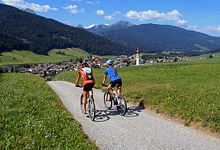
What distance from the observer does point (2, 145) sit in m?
5.24

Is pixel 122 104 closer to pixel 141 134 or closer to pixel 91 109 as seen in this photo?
pixel 91 109

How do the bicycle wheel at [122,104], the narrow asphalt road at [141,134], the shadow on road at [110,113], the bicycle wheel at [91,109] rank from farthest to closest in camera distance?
A: the bicycle wheel at [122,104] → the shadow on road at [110,113] → the bicycle wheel at [91,109] → the narrow asphalt road at [141,134]

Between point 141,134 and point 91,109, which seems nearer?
point 141,134

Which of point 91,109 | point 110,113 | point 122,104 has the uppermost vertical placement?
point 122,104

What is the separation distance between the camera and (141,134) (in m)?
7.65

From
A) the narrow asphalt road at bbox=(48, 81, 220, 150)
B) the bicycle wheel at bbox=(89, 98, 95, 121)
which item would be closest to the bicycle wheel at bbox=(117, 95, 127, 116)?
the narrow asphalt road at bbox=(48, 81, 220, 150)

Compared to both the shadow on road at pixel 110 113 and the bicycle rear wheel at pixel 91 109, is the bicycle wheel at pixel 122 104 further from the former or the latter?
the bicycle rear wheel at pixel 91 109

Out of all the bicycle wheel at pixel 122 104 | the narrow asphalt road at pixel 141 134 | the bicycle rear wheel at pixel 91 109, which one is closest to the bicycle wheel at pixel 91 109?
the bicycle rear wheel at pixel 91 109

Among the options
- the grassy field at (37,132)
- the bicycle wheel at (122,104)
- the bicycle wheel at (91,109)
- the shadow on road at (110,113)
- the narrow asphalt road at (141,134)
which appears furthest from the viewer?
the bicycle wheel at (122,104)

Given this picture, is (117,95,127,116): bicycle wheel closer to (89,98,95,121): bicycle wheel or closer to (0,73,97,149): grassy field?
(89,98,95,121): bicycle wheel

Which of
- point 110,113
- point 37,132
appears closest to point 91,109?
point 110,113

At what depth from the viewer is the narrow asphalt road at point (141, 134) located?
6727 mm

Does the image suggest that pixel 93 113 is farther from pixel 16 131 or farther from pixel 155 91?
pixel 155 91

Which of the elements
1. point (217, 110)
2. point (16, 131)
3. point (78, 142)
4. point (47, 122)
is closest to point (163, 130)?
point (217, 110)
